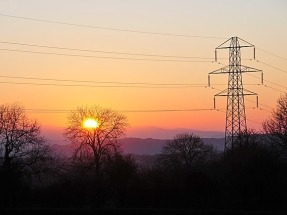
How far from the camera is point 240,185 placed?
4453cm

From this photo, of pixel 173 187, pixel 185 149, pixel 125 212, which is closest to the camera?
pixel 125 212

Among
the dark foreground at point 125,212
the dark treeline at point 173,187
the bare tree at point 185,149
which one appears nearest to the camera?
the dark foreground at point 125,212

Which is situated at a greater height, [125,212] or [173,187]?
[173,187]

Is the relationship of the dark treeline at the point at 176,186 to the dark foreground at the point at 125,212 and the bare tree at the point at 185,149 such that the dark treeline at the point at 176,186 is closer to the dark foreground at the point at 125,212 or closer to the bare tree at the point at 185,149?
the dark foreground at the point at 125,212

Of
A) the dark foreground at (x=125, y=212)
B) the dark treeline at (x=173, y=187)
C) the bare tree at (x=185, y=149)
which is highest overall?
the bare tree at (x=185, y=149)

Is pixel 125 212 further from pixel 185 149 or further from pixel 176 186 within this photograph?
pixel 185 149

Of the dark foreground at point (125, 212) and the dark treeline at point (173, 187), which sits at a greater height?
the dark treeline at point (173, 187)

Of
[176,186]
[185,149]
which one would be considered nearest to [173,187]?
[176,186]

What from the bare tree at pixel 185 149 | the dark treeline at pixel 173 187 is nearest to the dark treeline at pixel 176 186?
the dark treeline at pixel 173 187

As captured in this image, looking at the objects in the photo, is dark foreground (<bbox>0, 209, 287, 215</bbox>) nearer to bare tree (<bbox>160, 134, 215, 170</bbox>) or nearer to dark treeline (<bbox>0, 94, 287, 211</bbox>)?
dark treeline (<bbox>0, 94, 287, 211</bbox>)

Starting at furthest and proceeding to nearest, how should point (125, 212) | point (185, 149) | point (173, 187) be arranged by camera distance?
point (185, 149) → point (173, 187) → point (125, 212)

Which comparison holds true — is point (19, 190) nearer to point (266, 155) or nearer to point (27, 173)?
point (27, 173)

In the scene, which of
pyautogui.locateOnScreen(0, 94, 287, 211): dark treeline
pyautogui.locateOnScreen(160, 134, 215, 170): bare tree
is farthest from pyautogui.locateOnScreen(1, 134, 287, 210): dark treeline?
pyautogui.locateOnScreen(160, 134, 215, 170): bare tree

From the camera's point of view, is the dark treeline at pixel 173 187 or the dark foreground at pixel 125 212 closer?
the dark foreground at pixel 125 212
